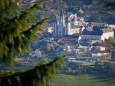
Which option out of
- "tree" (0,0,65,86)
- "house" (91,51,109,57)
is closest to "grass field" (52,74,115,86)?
"house" (91,51,109,57)

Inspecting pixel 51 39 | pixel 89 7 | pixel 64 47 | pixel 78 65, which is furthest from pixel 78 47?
pixel 89 7

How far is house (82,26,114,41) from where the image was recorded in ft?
62.8

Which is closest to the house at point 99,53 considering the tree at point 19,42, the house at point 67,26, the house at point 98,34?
→ the house at point 98,34

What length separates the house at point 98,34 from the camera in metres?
19.2

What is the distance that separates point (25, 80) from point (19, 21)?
0.18 m

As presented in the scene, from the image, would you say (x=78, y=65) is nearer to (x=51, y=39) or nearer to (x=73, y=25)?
(x=51, y=39)

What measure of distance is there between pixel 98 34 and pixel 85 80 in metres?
8.16

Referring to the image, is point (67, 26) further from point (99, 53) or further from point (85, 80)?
point (85, 80)

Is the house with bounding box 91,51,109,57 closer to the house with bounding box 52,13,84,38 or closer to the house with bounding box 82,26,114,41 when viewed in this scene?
the house with bounding box 82,26,114,41

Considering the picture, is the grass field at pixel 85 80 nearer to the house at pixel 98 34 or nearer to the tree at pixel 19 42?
the house at pixel 98 34

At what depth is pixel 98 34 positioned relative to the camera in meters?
19.3

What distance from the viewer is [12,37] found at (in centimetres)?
127

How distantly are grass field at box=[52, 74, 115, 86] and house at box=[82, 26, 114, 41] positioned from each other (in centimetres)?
693

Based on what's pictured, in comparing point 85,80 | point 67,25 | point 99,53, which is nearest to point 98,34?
point 67,25
